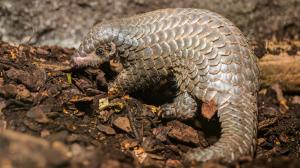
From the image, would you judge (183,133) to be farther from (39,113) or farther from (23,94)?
(23,94)

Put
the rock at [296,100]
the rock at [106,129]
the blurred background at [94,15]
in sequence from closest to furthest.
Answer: the rock at [106,129] < the rock at [296,100] < the blurred background at [94,15]

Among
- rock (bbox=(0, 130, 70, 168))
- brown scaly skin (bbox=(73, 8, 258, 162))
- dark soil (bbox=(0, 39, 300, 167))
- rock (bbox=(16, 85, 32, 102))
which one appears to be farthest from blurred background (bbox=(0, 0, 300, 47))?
rock (bbox=(0, 130, 70, 168))

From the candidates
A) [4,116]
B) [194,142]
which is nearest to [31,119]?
[4,116]

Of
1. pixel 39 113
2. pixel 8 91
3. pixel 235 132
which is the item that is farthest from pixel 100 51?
pixel 235 132

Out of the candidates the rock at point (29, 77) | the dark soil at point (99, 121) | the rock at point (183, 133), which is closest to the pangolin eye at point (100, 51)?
the dark soil at point (99, 121)

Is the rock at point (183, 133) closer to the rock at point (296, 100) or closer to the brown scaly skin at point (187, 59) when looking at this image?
the brown scaly skin at point (187, 59)

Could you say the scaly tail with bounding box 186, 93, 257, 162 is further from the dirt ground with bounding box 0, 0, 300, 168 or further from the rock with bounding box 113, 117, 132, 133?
the rock with bounding box 113, 117, 132, 133

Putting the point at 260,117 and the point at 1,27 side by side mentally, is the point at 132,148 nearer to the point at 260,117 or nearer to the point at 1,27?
the point at 260,117

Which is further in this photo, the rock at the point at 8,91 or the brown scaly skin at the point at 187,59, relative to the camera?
the brown scaly skin at the point at 187,59
